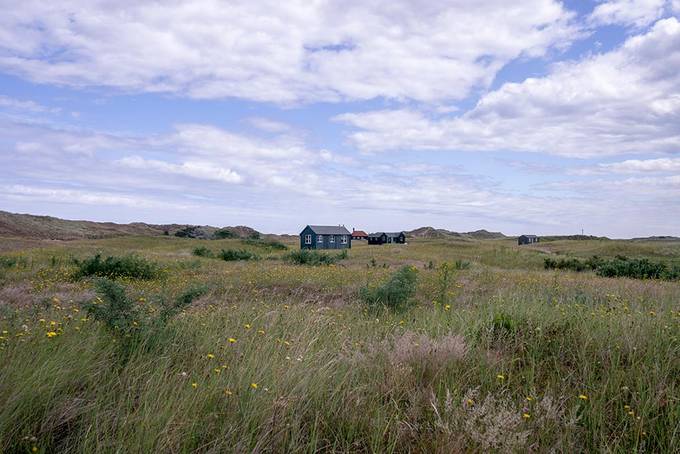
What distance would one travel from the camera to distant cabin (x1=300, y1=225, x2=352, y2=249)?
74938 millimetres

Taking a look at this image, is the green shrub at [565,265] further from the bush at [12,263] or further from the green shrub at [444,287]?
the bush at [12,263]

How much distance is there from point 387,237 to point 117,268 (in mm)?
82916

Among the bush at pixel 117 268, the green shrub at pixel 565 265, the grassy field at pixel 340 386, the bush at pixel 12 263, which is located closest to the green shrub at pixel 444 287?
the grassy field at pixel 340 386

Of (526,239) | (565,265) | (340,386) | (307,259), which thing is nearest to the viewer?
(340,386)

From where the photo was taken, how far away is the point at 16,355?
3.74 m

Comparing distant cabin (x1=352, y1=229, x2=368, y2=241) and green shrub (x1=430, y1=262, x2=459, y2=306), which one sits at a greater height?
distant cabin (x1=352, y1=229, x2=368, y2=241)

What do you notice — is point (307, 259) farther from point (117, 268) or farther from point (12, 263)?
point (12, 263)

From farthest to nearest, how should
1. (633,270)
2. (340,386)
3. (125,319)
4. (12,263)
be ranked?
(633,270), (12,263), (125,319), (340,386)

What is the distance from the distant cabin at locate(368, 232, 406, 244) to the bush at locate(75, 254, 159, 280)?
3142 inches

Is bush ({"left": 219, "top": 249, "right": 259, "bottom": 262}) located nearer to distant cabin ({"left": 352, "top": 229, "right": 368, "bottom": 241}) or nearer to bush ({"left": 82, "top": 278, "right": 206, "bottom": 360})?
bush ({"left": 82, "top": 278, "right": 206, "bottom": 360})

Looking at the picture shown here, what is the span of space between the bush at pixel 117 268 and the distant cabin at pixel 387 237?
262 feet

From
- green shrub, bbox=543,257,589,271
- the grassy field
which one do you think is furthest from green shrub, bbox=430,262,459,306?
green shrub, bbox=543,257,589,271

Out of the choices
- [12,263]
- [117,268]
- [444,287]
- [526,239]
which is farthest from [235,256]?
[526,239]

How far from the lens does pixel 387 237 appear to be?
322 feet
